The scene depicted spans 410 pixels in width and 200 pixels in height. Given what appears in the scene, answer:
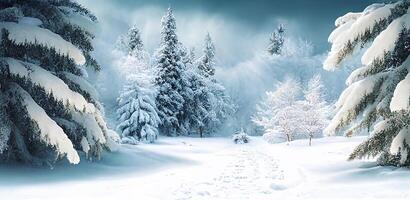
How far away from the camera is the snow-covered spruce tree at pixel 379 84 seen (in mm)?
10780

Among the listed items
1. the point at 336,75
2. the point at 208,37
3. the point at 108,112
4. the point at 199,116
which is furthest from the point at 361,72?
the point at 336,75

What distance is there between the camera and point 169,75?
50.9 metres

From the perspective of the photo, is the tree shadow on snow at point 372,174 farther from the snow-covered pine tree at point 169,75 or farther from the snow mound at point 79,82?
the snow-covered pine tree at point 169,75

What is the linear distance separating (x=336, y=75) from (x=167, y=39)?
86.4m

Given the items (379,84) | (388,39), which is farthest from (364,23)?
(379,84)

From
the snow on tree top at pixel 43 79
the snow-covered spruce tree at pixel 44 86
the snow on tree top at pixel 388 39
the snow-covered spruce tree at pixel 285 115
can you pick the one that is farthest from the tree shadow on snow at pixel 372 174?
the snow-covered spruce tree at pixel 285 115

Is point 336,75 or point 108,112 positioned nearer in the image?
point 108,112

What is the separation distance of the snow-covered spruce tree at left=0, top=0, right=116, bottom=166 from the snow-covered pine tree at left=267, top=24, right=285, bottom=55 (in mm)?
102512

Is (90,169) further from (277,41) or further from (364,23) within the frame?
(277,41)

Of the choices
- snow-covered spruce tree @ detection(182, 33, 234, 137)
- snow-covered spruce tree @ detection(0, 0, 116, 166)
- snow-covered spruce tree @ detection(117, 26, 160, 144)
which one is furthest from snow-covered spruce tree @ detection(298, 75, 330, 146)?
snow-covered spruce tree @ detection(0, 0, 116, 166)

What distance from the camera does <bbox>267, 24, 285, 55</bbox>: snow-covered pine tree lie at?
375 ft

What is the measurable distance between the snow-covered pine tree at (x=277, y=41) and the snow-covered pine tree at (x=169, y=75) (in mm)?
65801

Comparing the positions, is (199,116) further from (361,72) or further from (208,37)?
(361,72)

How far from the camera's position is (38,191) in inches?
378
